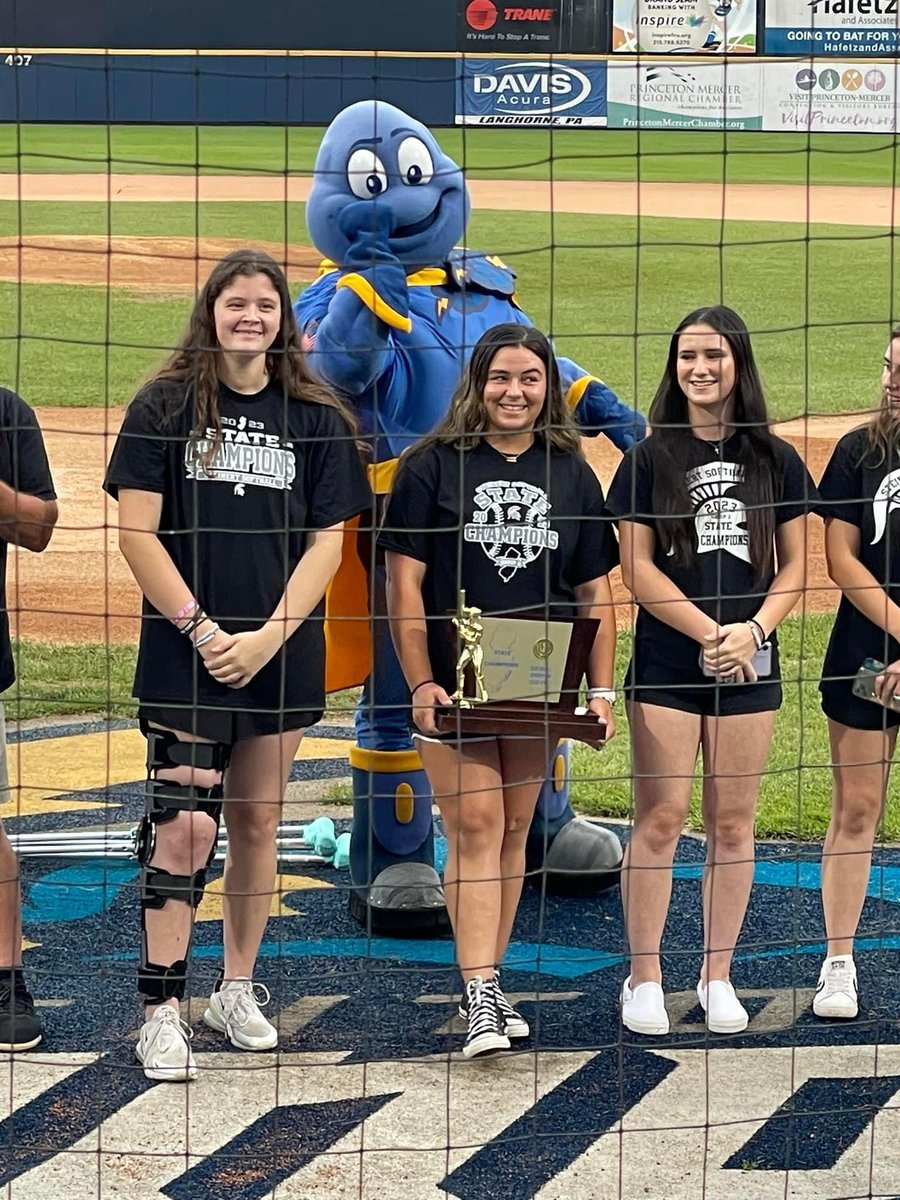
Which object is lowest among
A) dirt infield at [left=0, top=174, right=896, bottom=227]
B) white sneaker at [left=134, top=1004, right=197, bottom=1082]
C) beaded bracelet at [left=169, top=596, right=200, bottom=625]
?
white sneaker at [left=134, top=1004, right=197, bottom=1082]

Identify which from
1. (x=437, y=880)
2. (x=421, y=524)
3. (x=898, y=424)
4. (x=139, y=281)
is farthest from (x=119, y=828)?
(x=139, y=281)

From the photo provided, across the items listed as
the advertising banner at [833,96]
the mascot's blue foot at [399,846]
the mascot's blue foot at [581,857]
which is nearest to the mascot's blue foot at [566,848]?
the mascot's blue foot at [581,857]

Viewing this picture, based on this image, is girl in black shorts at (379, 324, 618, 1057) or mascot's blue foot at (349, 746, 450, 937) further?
mascot's blue foot at (349, 746, 450, 937)

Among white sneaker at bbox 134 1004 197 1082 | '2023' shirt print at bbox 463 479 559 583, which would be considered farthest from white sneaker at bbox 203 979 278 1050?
'2023' shirt print at bbox 463 479 559 583

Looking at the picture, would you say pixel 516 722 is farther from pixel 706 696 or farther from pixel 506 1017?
pixel 506 1017

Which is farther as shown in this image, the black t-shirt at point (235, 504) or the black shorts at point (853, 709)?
the black shorts at point (853, 709)

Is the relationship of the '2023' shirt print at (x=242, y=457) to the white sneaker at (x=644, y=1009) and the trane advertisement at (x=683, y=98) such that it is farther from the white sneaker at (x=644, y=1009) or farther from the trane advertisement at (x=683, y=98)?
the trane advertisement at (x=683, y=98)

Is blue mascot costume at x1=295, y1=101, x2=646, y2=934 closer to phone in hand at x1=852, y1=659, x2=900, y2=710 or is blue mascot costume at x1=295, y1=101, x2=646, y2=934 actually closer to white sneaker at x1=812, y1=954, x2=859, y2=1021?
white sneaker at x1=812, y1=954, x2=859, y2=1021

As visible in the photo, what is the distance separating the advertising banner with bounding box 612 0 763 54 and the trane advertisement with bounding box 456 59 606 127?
0.79m

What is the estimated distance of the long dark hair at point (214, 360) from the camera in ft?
11.9

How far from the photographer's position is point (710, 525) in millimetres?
3893

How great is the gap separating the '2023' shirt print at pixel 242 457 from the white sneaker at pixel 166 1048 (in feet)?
3.47

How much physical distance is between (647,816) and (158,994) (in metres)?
1.07

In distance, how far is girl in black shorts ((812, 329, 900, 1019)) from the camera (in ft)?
13.0
